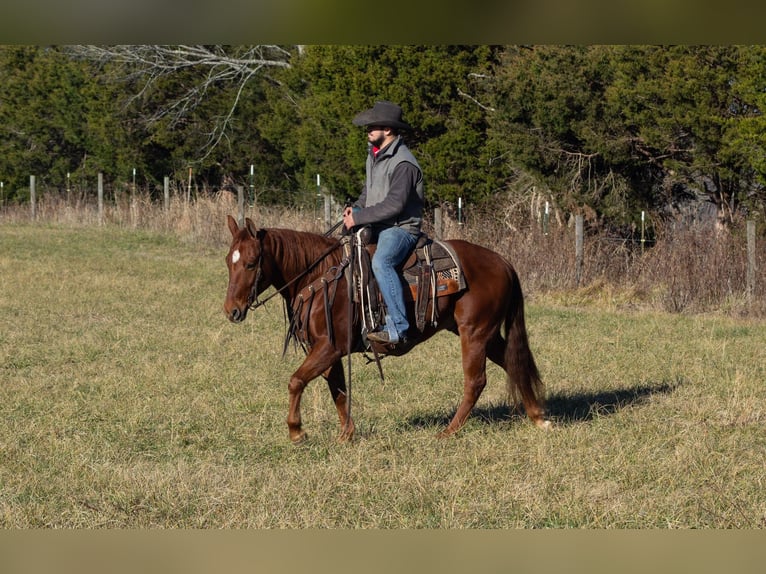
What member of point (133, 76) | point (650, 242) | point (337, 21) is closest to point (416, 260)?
point (337, 21)

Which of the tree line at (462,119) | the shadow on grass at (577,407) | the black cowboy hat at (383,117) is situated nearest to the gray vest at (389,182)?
the black cowboy hat at (383,117)

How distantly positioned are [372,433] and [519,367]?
128 cm

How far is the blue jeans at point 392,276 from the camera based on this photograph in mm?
7453

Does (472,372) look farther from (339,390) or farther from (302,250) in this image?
(302,250)

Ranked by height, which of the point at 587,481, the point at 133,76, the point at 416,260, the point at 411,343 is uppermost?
the point at 133,76

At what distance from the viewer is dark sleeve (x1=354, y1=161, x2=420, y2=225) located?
7.28 metres

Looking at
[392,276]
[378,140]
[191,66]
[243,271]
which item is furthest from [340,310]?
[191,66]

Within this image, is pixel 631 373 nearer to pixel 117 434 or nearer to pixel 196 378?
pixel 196 378

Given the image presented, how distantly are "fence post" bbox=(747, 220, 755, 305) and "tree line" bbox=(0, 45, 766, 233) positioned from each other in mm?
789

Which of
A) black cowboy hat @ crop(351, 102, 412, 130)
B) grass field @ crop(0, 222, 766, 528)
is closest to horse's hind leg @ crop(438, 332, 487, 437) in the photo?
grass field @ crop(0, 222, 766, 528)

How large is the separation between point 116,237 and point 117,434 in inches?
758

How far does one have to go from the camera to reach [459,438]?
7.54 metres

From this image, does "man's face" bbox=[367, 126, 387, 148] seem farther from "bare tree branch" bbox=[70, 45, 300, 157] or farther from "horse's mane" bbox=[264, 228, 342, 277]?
"bare tree branch" bbox=[70, 45, 300, 157]

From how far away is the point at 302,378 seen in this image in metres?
7.38
